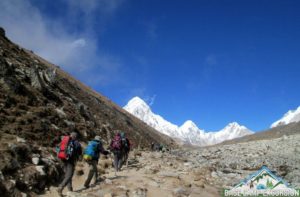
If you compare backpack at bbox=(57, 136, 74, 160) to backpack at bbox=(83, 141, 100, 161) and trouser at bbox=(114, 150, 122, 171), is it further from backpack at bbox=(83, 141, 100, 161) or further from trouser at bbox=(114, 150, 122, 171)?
trouser at bbox=(114, 150, 122, 171)

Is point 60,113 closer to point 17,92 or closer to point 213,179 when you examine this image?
point 17,92

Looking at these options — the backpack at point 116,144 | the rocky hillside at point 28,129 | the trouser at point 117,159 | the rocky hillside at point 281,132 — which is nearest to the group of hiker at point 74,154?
the rocky hillside at point 28,129

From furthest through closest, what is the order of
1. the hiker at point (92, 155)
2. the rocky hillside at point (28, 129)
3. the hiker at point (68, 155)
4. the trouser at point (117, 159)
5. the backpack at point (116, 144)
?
the backpack at point (116, 144), the trouser at point (117, 159), the hiker at point (92, 155), the rocky hillside at point (28, 129), the hiker at point (68, 155)

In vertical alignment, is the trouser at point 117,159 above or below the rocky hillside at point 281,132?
below

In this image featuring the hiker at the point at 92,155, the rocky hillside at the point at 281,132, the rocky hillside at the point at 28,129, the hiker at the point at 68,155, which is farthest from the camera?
the rocky hillside at the point at 281,132

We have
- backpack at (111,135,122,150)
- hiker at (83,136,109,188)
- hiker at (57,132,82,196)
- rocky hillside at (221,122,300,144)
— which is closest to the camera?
hiker at (57,132,82,196)

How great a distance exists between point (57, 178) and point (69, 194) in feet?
10.00

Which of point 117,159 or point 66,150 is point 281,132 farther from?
point 66,150

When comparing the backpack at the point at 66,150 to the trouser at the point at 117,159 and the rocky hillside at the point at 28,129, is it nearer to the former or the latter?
the rocky hillside at the point at 28,129

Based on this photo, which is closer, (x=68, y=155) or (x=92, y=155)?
(x=68, y=155)

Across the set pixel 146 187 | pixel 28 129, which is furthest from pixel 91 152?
pixel 28 129

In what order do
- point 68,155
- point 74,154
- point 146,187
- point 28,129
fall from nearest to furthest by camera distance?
point 68,155 → point 74,154 → point 146,187 → point 28,129

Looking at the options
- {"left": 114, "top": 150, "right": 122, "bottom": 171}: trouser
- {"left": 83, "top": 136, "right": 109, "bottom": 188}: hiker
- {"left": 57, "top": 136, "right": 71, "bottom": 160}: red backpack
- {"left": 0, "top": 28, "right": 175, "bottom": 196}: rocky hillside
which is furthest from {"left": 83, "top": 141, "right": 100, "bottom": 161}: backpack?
{"left": 114, "top": 150, "right": 122, "bottom": 171}: trouser

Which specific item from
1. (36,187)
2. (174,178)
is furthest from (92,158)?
(174,178)
